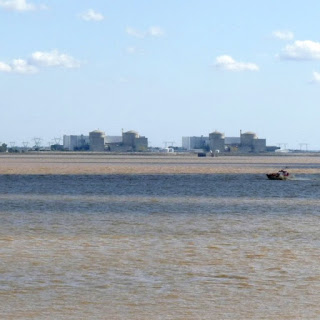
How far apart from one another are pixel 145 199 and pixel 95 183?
13502 millimetres

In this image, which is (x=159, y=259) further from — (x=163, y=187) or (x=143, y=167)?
(x=143, y=167)

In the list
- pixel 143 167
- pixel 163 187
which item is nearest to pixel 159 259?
pixel 163 187

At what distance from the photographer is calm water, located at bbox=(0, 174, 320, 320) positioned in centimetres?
1209

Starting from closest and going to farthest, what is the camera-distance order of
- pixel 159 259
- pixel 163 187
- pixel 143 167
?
pixel 159 259 < pixel 163 187 < pixel 143 167

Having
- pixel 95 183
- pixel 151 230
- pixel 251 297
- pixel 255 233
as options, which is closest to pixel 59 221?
pixel 151 230

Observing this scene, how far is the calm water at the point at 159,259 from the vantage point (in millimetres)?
12094

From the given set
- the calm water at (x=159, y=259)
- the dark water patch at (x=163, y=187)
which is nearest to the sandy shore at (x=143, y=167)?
the dark water patch at (x=163, y=187)

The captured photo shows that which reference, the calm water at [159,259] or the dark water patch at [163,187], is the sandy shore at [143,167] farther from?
the calm water at [159,259]

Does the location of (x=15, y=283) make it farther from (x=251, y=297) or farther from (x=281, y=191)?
(x=281, y=191)

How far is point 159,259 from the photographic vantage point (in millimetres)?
16594

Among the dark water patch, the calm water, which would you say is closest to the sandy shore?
the dark water patch

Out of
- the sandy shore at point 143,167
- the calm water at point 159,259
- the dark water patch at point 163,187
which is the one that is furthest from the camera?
the sandy shore at point 143,167

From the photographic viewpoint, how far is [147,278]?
1438cm

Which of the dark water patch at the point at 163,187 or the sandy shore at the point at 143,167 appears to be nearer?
the dark water patch at the point at 163,187
